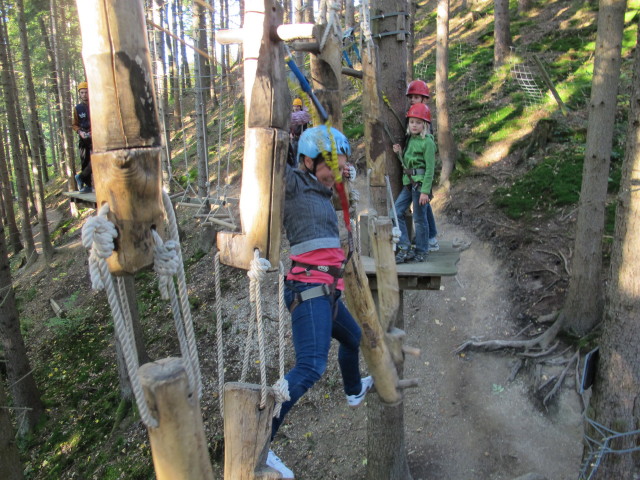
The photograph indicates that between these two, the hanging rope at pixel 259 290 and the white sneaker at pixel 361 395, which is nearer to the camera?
the hanging rope at pixel 259 290

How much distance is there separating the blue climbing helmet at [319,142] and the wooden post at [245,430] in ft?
4.18

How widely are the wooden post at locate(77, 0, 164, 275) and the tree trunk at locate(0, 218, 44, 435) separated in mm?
6204

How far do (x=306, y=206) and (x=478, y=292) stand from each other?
16.8 feet

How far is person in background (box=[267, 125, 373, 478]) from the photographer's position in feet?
7.73

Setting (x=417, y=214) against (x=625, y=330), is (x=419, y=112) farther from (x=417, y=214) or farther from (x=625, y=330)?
(x=625, y=330)

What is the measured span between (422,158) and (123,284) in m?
3.38

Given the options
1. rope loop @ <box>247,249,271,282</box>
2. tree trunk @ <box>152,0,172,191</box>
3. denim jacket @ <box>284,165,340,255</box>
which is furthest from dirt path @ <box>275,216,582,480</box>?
rope loop @ <box>247,249,271,282</box>

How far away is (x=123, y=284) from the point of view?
1.30 metres

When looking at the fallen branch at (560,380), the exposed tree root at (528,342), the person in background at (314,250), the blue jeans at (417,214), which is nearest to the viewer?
the person in background at (314,250)

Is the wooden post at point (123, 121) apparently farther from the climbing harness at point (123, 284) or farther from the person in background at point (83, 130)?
the person in background at point (83, 130)

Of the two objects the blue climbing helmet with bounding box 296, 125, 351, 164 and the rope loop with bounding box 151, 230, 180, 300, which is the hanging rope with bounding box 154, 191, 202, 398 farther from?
the blue climbing helmet with bounding box 296, 125, 351, 164

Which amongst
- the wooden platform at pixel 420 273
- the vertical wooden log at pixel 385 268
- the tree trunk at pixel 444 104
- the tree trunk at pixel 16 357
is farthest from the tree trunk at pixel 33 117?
the vertical wooden log at pixel 385 268

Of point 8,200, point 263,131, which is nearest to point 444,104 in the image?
point 263,131

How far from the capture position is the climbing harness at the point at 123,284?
1229mm
